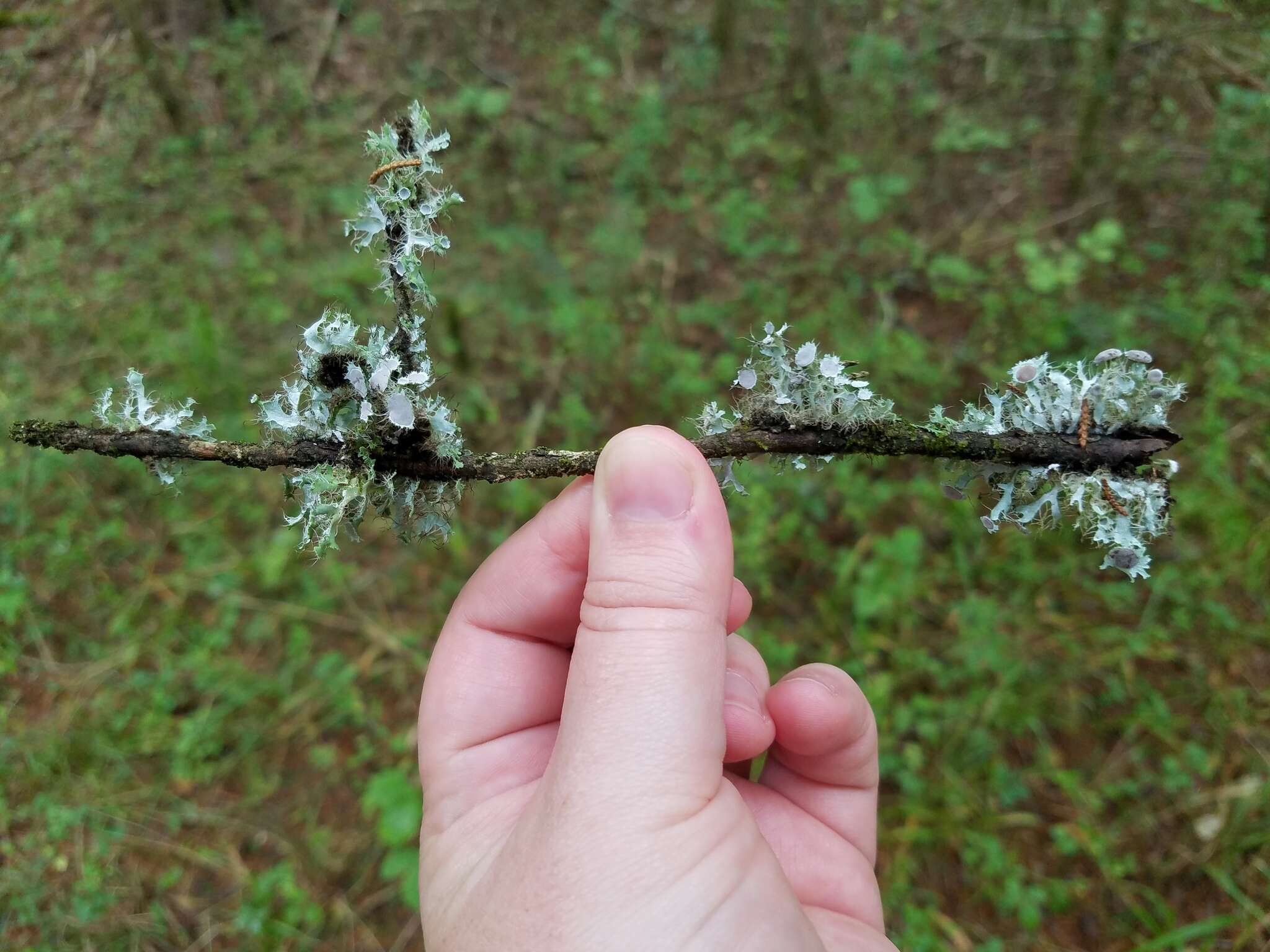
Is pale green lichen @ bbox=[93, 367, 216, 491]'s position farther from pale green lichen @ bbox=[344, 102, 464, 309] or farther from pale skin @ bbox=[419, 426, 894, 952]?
pale skin @ bbox=[419, 426, 894, 952]

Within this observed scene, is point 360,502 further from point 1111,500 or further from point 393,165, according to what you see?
point 1111,500

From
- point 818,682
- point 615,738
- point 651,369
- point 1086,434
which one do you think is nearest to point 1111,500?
point 1086,434

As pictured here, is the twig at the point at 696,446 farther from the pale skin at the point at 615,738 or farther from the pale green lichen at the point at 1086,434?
the pale skin at the point at 615,738

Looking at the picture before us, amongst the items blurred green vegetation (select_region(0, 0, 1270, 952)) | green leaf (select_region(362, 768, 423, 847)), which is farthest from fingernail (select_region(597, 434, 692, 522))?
green leaf (select_region(362, 768, 423, 847))

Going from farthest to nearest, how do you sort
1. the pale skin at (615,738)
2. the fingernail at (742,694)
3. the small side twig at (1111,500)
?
1. the fingernail at (742,694)
2. the small side twig at (1111,500)
3. the pale skin at (615,738)

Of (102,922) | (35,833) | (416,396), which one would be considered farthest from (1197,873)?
(35,833)

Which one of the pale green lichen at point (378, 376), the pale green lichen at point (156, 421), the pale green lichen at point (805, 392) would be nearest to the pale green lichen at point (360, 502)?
the pale green lichen at point (378, 376)
